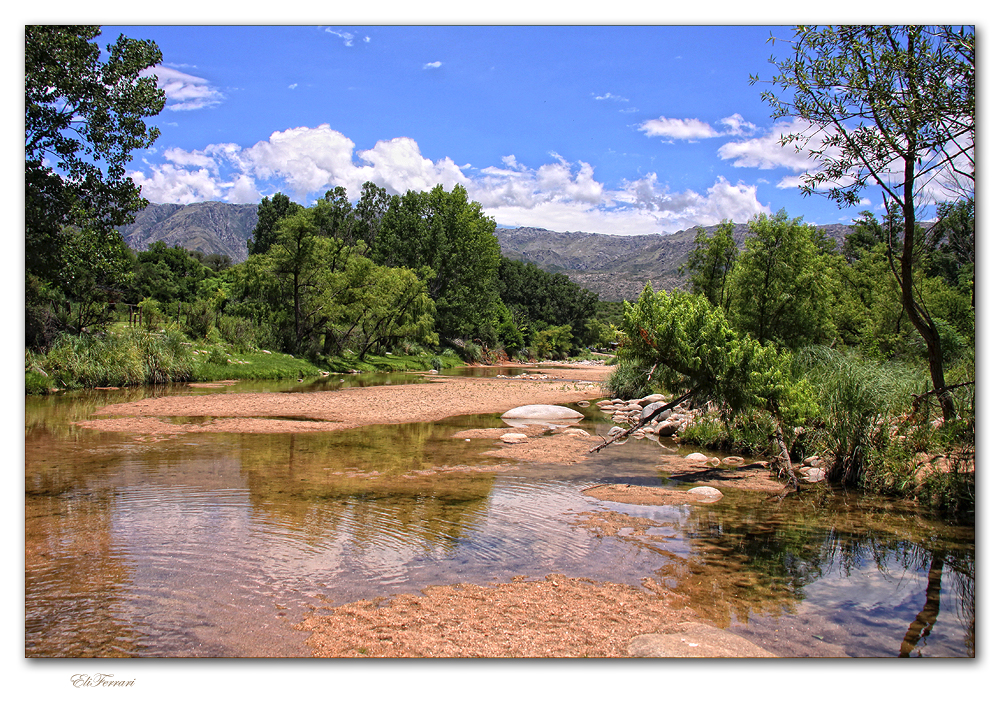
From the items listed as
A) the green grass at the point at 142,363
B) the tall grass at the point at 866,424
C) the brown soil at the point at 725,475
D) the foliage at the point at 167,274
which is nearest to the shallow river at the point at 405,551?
the brown soil at the point at 725,475

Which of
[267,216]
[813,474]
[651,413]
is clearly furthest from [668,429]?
[267,216]

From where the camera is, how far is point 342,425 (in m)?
16.9

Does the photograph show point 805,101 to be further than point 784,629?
Yes

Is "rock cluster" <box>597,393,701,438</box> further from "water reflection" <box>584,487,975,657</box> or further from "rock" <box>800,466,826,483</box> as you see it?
"water reflection" <box>584,487,975,657</box>

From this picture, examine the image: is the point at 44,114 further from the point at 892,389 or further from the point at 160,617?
the point at 892,389

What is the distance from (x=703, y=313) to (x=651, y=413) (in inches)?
102

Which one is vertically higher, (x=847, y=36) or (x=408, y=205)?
(x=408, y=205)

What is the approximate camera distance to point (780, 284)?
20.2 metres

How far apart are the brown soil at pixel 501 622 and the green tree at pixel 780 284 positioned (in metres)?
16.7

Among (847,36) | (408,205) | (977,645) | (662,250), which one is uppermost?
(662,250)

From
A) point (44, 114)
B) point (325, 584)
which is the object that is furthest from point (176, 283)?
point (325, 584)

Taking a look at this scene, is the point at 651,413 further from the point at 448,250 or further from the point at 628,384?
the point at 448,250

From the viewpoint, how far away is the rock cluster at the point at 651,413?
53.3 feet

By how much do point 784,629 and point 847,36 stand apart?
23.0 feet
